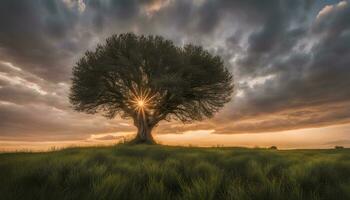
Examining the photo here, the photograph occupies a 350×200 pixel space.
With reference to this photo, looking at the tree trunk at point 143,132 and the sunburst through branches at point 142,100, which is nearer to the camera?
the sunburst through branches at point 142,100

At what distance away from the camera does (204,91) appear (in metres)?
30.5

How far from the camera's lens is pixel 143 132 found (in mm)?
30344

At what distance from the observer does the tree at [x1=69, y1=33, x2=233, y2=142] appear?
2752cm

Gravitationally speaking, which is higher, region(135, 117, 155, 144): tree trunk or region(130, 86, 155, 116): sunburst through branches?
region(130, 86, 155, 116): sunburst through branches

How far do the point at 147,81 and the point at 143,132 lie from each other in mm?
5840

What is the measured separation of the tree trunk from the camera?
99.1 ft

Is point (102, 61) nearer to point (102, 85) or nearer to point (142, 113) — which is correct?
point (102, 85)

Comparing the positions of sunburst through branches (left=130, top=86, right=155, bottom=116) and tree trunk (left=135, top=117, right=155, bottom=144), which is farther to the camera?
tree trunk (left=135, top=117, right=155, bottom=144)

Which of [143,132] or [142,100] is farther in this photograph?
[143,132]

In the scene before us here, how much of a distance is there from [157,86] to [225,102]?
9.20 metres

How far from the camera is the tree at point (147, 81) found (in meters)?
27.5

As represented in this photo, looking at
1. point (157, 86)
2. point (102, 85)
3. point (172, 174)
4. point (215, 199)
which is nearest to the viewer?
point (215, 199)

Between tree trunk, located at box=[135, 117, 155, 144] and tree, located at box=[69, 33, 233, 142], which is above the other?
tree, located at box=[69, 33, 233, 142]

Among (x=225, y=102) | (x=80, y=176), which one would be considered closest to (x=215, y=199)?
(x=80, y=176)
